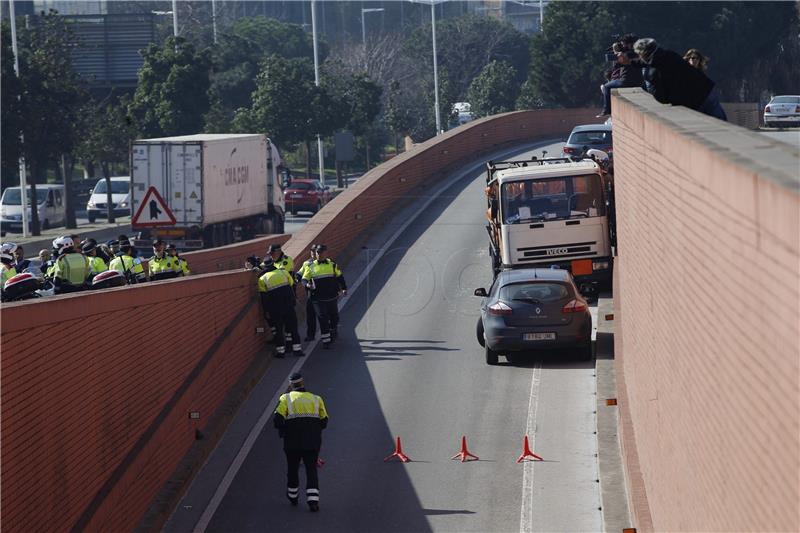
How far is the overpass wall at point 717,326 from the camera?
486cm

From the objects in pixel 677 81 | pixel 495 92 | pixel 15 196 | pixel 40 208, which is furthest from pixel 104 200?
pixel 677 81

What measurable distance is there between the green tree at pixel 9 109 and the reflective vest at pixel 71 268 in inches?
1368

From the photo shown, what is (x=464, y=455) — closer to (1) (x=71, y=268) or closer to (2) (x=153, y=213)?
(1) (x=71, y=268)

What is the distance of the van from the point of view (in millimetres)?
56438

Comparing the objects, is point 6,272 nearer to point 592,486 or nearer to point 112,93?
point 592,486

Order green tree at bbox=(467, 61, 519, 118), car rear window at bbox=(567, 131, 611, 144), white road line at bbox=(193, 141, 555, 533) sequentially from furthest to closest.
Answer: green tree at bbox=(467, 61, 519, 118) < car rear window at bbox=(567, 131, 611, 144) < white road line at bbox=(193, 141, 555, 533)

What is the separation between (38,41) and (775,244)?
59.2 metres

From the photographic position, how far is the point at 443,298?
26672 mm

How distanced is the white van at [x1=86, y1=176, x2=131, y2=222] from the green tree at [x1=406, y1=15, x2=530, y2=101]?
99.5 feet

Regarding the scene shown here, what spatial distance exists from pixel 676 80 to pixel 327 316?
1125cm

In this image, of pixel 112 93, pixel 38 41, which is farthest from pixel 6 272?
pixel 112 93

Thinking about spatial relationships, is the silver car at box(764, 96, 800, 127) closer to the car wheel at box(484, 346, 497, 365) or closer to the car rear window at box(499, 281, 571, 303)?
the car rear window at box(499, 281, 571, 303)

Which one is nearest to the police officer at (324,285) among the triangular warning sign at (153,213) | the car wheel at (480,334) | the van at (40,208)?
the car wheel at (480,334)

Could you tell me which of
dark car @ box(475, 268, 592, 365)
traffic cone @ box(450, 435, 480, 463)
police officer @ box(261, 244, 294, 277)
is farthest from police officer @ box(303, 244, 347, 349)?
traffic cone @ box(450, 435, 480, 463)
